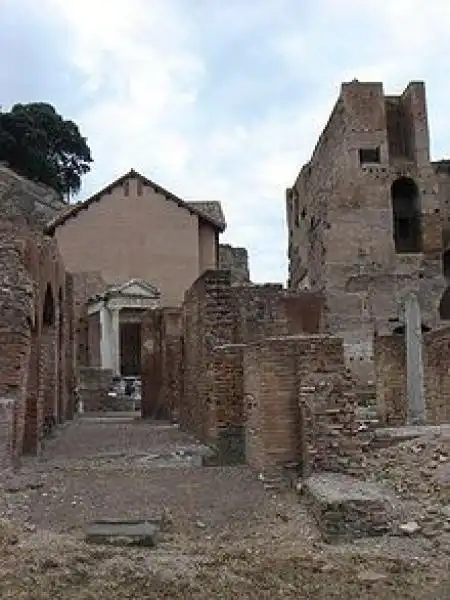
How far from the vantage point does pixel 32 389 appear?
1266 cm

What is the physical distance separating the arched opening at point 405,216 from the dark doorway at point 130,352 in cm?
1298

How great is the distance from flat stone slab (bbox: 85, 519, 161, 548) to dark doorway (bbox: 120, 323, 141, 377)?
30.2m

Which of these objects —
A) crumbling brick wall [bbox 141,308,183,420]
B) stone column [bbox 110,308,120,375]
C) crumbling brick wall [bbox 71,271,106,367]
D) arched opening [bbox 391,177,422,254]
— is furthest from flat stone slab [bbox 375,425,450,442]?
arched opening [bbox 391,177,422,254]

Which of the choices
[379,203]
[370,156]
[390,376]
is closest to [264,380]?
[390,376]

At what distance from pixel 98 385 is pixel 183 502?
2250 centimetres

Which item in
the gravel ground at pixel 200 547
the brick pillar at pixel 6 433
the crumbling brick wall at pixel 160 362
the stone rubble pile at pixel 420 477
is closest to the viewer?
the gravel ground at pixel 200 547

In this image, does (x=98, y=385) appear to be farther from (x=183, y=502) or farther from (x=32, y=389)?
(x=183, y=502)

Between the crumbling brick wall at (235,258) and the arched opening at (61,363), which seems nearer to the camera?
the arched opening at (61,363)

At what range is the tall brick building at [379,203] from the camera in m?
35.7

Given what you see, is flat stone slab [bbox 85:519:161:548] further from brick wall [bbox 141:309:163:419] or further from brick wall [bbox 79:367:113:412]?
brick wall [bbox 79:367:113:412]

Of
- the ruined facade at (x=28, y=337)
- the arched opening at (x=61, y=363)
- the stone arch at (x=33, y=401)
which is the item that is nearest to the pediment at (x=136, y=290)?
the arched opening at (x=61, y=363)

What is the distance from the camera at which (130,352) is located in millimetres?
37500

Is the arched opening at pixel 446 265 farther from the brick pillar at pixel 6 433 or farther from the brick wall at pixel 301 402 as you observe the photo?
the brick pillar at pixel 6 433

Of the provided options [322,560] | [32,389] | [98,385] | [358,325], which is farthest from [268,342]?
[358,325]
